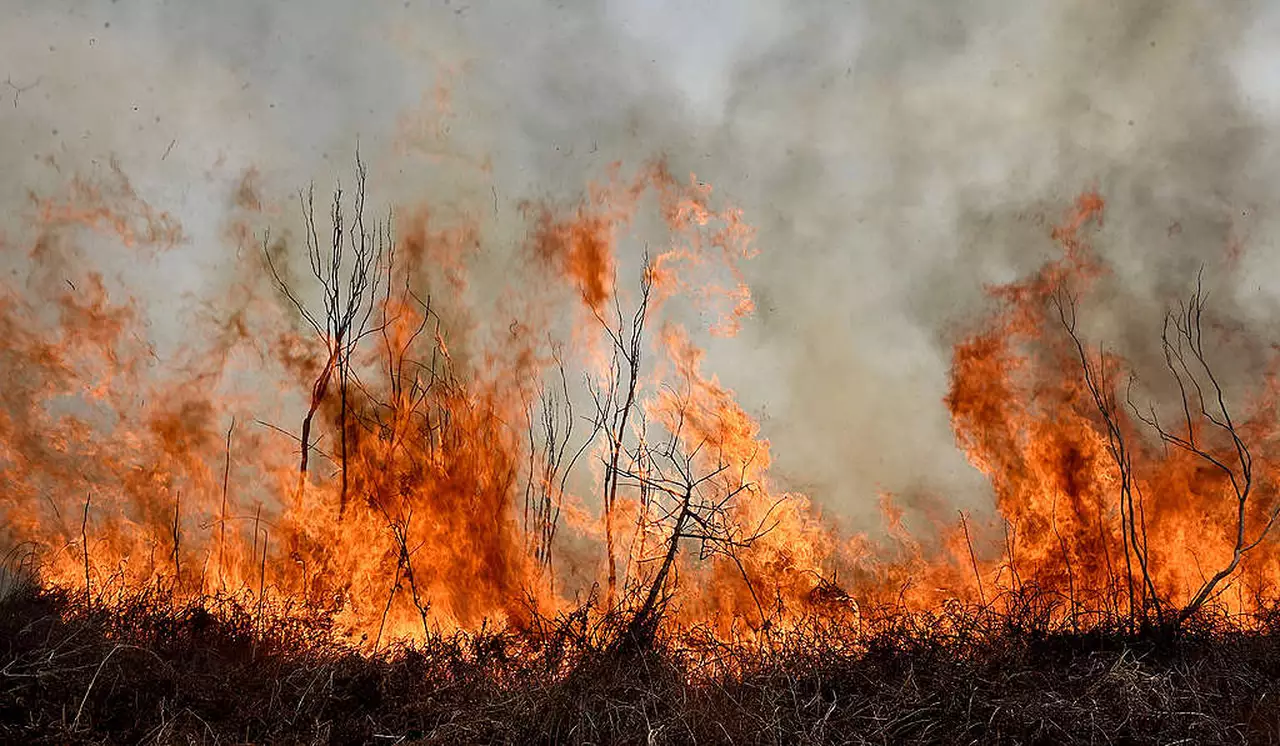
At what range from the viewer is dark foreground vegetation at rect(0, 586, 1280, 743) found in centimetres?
657

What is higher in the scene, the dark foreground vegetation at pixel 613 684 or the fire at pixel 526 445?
the fire at pixel 526 445

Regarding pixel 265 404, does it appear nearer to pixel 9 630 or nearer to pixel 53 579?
pixel 53 579

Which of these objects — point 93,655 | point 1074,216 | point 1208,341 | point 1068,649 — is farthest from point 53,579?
point 1208,341

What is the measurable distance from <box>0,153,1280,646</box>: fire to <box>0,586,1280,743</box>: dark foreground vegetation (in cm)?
118

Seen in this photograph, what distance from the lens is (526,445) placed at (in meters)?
11.5

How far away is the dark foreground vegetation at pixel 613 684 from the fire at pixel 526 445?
3.88 feet

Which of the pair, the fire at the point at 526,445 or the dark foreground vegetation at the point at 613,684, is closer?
the dark foreground vegetation at the point at 613,684

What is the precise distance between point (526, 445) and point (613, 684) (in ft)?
13.8

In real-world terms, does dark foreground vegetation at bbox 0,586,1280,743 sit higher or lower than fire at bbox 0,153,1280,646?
lower

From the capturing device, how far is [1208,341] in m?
11.4

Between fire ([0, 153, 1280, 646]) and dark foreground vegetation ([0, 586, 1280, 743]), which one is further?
fire ([0, 153, 1280, 646])

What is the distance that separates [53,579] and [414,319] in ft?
15.3

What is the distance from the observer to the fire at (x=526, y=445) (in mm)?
10492

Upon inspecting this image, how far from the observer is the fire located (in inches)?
413
